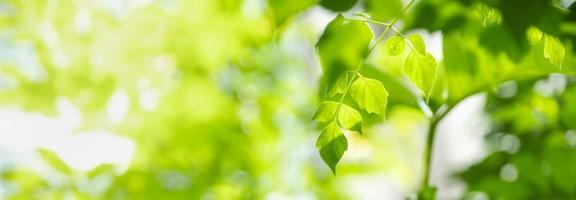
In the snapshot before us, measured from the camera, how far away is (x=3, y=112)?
131cm

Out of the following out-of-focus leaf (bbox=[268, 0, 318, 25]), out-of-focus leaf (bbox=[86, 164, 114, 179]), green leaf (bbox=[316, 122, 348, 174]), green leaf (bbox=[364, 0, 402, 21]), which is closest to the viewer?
green leaf (bbox=[316, 122, 348, 174])

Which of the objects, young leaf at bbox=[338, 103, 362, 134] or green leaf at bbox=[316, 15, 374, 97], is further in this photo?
green leaf at bbox=[316, 15, 374, 97]

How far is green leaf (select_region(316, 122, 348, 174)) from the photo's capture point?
1.73 feet

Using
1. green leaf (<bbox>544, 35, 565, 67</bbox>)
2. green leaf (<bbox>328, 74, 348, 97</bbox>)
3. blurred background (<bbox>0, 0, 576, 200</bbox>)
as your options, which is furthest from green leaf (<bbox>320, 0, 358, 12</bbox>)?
blurred background (<bbox>0, 0, 576, 200</bbox>)

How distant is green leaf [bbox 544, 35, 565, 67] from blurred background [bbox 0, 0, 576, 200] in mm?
502

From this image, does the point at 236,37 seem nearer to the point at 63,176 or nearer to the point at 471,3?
the point at 63,176

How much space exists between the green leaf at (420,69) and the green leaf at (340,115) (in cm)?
6

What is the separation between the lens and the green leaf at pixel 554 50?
1.81ft

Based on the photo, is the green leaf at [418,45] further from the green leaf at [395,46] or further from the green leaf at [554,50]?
the green leaf at [554,50]

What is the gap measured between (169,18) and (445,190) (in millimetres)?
1924

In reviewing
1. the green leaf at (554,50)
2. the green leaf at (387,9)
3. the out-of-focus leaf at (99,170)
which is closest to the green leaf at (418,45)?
the green leaf at (554,50)

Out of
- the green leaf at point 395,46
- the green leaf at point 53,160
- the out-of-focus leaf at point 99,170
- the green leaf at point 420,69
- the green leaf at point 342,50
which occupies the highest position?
the green leaf at point 53,160

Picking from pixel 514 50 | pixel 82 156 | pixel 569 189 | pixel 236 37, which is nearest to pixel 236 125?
pixel 236 37

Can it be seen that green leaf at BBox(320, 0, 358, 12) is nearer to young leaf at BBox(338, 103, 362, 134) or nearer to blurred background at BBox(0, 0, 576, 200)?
young leaf at BBox(338, 103, 362, 134)
